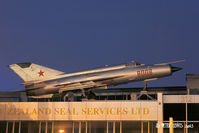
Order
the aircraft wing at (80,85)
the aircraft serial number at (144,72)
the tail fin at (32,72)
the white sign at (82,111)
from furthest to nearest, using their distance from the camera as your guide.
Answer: the tail fin at (32,72) → the aircraft wing at (80,85) → the aircraft serial number at (144,72) → the white sign at (82,111)

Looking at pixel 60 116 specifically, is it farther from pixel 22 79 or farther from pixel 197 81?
pixel 197 81

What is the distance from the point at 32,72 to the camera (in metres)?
37.2

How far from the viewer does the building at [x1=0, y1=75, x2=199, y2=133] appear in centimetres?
3188

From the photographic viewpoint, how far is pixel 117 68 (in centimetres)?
3553

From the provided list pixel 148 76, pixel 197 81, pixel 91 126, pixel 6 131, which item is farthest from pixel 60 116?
pixel 197 81

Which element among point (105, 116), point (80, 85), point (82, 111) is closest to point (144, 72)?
point (105, 116)

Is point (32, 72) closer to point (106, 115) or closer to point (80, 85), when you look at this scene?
point (80, 85)

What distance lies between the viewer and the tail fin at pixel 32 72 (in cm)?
3703

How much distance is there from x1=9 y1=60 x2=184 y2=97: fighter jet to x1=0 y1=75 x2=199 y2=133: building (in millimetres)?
2373

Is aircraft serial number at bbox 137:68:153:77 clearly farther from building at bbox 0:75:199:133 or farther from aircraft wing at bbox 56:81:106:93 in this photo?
aircraft wing at bbox 56:81:106:93

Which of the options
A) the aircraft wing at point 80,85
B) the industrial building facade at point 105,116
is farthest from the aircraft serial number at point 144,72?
the aircraft wing at point 80,85

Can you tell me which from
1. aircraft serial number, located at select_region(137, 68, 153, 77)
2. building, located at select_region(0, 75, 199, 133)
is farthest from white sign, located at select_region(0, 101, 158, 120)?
aircraft serial number, located at select_region(137, 68, 153, 77)

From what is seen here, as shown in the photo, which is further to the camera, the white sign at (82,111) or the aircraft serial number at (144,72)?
the aircraft serial number at (144,72)

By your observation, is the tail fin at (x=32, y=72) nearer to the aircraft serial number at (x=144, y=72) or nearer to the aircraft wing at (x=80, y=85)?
the aircraft wing at (x=80, y=85)
